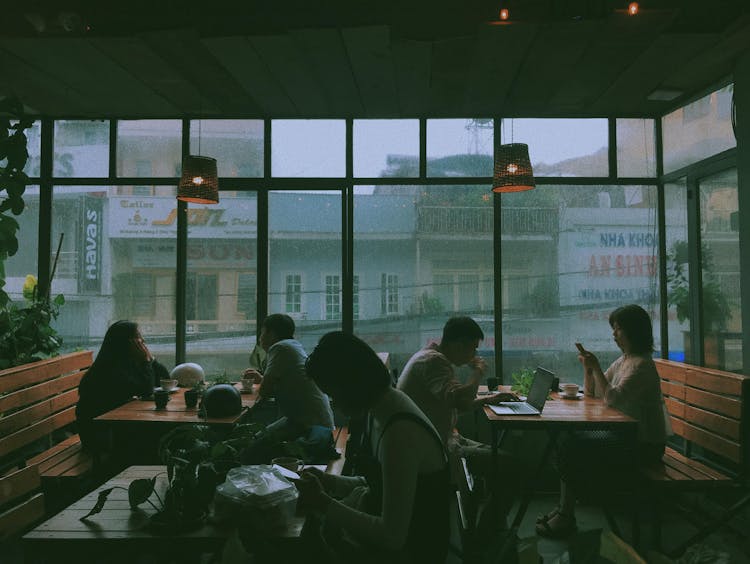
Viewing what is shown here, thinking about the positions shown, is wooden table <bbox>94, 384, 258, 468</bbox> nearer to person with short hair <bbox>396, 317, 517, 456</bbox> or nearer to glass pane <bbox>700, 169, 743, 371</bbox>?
person with short hair <bbox>396, 317, 517, 456</bbox>

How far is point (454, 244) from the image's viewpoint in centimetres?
520

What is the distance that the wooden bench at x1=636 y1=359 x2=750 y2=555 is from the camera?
10.5 feet

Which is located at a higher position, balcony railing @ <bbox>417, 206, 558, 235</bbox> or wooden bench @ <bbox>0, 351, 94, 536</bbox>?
balcony railing @ <bbox>417, 206, 558, 235</bbox>

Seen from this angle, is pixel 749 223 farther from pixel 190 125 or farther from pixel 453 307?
pixel 190 125

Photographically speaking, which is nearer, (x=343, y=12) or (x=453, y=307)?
(x=343, y=12)

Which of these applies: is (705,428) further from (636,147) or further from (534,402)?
(636,147)

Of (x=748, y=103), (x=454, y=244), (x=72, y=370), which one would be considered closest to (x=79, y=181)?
(x=72, y=370)

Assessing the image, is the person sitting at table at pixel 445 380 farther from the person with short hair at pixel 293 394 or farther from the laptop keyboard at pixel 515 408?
the person with short hair at pixel 293 394

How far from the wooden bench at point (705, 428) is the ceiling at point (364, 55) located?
2180mm

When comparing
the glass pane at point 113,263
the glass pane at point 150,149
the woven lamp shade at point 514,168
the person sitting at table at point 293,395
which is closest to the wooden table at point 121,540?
the person sitting at table at point 293,395

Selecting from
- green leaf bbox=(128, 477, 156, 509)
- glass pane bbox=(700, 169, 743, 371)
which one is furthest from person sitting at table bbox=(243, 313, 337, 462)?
glass pane bbox=(700, 169, 743, 371)

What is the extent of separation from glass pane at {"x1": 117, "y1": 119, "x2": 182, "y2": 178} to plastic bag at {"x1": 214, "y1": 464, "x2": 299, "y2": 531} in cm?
409

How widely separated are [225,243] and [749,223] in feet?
14.0

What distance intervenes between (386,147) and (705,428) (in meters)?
3.39
